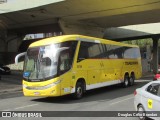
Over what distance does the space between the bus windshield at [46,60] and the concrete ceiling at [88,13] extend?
545 inches

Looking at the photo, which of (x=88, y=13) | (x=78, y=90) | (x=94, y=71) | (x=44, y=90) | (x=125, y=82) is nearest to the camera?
(x=44, y=90)

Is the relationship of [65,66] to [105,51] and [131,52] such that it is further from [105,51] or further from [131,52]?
[131,52]

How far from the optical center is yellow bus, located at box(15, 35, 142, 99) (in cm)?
1483

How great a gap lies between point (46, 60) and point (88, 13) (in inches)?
768

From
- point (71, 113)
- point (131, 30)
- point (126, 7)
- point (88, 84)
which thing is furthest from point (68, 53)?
point (131, 30)

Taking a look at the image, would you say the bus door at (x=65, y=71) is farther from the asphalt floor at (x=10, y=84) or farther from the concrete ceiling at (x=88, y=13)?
the concrete ceiling at (x=88, y=13)

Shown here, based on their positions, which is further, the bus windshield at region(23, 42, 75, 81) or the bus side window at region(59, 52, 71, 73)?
the bus side window at region(59, 52, 71, 73)

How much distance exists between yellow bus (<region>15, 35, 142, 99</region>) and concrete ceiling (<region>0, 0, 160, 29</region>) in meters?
10.7

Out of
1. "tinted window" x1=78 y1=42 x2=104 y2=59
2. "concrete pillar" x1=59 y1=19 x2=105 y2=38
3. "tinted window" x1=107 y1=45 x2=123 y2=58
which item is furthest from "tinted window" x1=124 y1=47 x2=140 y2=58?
"concrete pillar" x1=59 y1=19 x2=105 y2=38

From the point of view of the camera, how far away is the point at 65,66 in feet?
50.3

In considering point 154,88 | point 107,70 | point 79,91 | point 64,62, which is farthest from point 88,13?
point 154,88

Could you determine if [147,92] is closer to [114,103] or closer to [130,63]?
[114,103]

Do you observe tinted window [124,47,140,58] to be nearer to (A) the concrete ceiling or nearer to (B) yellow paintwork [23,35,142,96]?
(B) yellow paintwork [23,35,142,96]

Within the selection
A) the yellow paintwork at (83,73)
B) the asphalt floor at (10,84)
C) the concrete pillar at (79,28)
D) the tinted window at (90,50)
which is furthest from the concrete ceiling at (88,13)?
the tinted window at (90,50)
